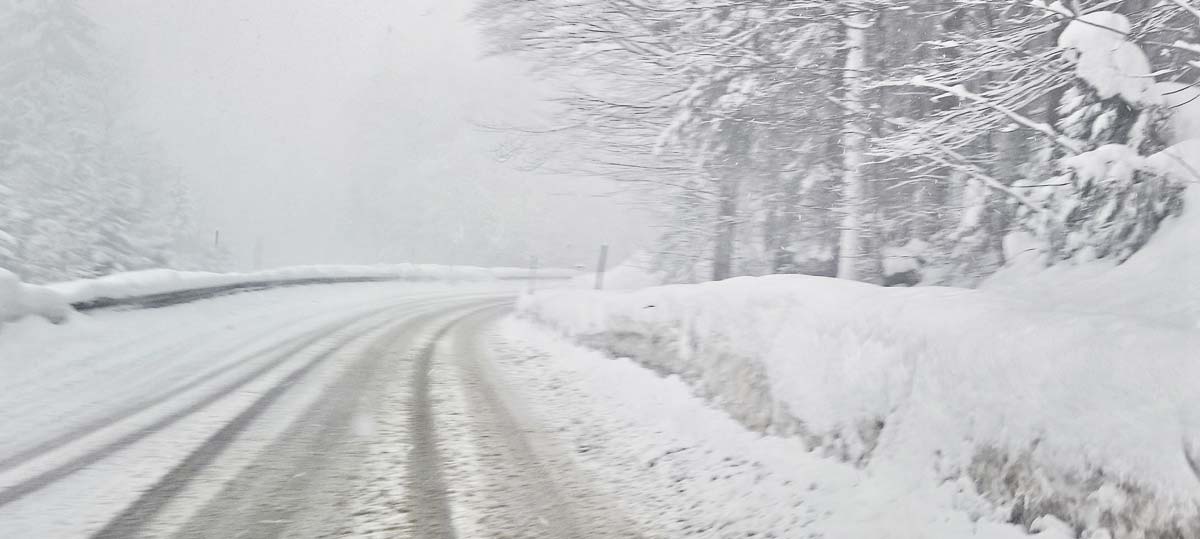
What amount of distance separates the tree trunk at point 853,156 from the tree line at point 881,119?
3 cm

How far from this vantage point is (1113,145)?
210 inches

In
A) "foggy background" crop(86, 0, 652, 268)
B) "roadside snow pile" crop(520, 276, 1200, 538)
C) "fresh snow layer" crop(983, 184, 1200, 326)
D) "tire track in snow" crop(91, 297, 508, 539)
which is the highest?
"foggy background" crop(86, 0, 652, 268)

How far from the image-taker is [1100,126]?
19.5ft

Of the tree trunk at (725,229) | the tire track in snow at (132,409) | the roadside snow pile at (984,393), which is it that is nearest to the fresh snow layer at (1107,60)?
the roadside snow pile at (984,393)

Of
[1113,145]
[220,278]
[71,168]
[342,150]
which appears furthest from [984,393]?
[342,150]

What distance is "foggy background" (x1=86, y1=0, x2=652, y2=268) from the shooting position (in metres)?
61.2

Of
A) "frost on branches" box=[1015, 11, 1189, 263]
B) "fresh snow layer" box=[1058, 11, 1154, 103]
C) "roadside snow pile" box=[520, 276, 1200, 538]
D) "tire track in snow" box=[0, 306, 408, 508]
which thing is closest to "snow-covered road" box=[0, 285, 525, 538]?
"tire track in snow" box=[0, 306, 408, 508]

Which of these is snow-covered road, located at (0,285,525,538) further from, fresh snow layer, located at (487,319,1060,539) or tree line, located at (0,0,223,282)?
tree line, located at (0,0,223,282)

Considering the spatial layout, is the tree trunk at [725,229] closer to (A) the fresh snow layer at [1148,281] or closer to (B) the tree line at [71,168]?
(A) the fresh snow layer at [1148,281]

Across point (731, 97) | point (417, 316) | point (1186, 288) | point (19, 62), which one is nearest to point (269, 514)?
point (1186, 288)

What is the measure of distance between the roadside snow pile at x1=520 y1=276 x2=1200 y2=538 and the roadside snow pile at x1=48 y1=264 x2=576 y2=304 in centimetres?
805

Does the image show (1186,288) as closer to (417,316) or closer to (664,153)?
(664,153)

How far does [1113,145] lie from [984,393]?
2973mm

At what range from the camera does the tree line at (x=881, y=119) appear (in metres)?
5.71
